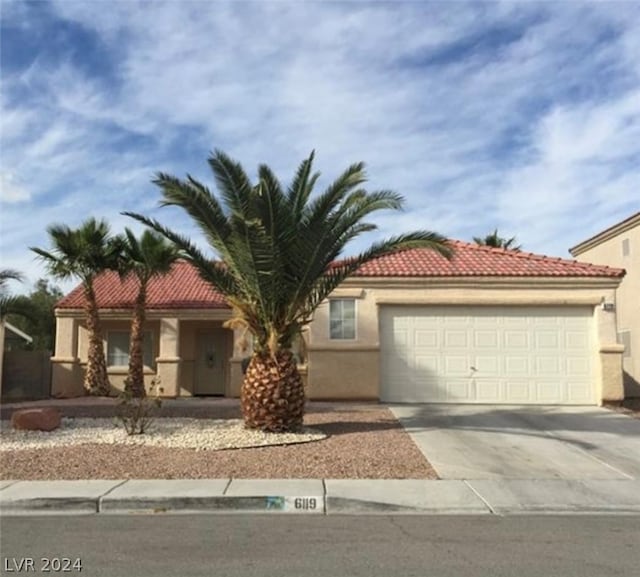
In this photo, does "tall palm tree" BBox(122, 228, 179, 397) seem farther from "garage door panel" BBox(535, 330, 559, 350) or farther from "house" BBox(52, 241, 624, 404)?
"garage door panel" BBox(535, 330, 559, 350)

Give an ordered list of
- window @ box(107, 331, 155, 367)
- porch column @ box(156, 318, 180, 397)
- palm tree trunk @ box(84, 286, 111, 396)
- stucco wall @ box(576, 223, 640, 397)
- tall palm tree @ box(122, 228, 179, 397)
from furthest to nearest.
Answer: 1. window @ box(107, 331, 155, 367)
2. stucco wall @ box(576, 223, 640, 397)
3. porch column @ box(156, 318, 180, 397)
4. palm tree trunk @ box(84, 286, 111, 396)
5. tall palm tree @ box(122, 228, 179, 397)

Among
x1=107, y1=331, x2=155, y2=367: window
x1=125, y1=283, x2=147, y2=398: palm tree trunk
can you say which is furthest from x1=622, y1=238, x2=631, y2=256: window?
x1=107, y1=331, x2=155, y2=367: window

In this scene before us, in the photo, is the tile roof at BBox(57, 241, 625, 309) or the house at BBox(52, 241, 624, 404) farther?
the tile roof at BBox(57, 241, 625, 309)

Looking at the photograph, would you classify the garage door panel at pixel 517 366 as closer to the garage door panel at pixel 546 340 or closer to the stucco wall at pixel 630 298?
the garage door panel at pixel 546 340

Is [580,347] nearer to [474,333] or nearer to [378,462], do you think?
[474,333]

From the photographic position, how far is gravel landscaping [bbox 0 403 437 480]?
10.3 m

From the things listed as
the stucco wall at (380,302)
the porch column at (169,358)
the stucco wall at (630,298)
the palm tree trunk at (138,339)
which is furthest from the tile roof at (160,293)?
the stucco wall at (630,298)

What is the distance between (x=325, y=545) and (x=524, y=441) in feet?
23.6

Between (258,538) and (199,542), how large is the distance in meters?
0.57

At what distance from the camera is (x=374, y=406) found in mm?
17766

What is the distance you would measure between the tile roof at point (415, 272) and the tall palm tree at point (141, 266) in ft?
3.40

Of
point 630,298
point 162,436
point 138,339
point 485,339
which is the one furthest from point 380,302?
point 630,298

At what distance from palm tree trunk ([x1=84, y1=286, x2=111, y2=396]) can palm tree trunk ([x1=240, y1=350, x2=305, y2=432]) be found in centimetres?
887

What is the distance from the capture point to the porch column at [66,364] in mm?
21359
